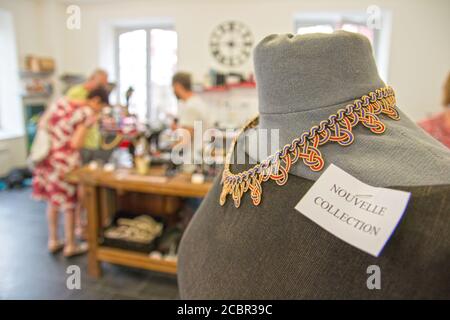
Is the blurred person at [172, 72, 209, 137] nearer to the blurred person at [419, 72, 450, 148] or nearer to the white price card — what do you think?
the blurred person at [419, 72, 450, 148]

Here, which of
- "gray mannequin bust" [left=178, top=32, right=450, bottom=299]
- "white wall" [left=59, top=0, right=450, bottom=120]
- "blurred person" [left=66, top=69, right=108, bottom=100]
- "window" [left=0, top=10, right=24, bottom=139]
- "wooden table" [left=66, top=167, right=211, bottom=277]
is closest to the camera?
"gray mannequin bust" [left=178, top=32, right=450, bottom=299]

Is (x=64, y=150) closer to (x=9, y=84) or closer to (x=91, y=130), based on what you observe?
(x=91, y=130)

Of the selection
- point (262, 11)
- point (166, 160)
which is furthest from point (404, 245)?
point (262, 11)

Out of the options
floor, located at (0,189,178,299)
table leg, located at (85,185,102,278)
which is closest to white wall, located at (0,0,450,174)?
table leg, located at (85,185,102,278)

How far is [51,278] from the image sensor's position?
2443 millimetres

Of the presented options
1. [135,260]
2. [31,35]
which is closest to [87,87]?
[135,260]

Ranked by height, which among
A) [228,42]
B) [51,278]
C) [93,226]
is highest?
[228,42]

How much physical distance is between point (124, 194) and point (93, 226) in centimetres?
33

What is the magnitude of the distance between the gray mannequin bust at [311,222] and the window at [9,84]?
5.17m

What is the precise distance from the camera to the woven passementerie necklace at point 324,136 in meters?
0.49

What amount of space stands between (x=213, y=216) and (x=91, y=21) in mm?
5171

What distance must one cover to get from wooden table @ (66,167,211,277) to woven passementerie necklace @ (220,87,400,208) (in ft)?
5.06

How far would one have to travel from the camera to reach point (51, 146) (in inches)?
103

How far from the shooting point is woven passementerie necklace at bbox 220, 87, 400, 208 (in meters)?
0.49
